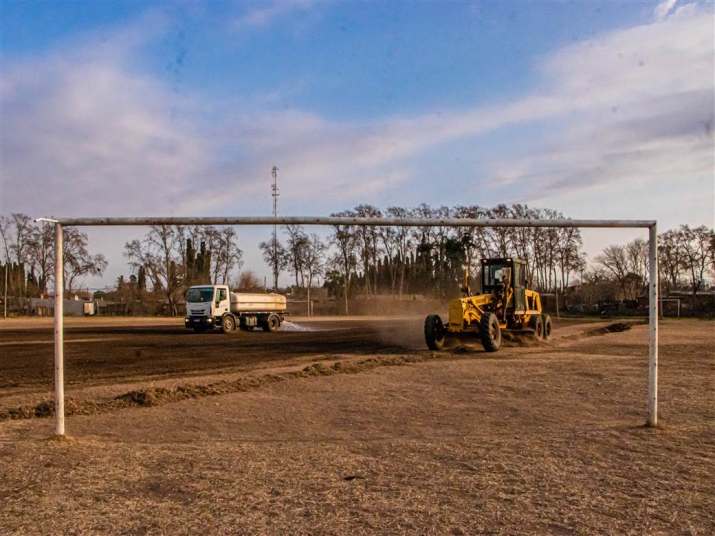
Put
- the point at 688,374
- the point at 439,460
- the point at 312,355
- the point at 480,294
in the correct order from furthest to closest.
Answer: the point at 480,294, the point at 312,355, the point at 688,374, the point at 439,460

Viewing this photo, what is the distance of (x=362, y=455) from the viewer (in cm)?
717

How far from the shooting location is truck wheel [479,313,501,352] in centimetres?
2106

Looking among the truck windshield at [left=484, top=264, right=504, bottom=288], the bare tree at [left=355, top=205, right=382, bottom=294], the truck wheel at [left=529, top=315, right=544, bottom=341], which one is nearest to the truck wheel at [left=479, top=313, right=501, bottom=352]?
the truck windshield at [left=484, top=264, right=504, bottom=288]

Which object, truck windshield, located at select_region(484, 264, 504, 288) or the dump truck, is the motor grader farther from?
the dump truck

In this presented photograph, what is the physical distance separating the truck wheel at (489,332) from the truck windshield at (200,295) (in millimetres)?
16485

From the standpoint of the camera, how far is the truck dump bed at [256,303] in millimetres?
34737

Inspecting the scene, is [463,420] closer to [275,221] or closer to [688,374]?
[275,221]

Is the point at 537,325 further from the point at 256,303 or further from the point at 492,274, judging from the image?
the point at 256,303

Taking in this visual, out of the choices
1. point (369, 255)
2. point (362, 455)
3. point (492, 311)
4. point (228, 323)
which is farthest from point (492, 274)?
point (369, 255)

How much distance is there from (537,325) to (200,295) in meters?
16.9

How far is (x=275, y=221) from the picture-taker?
26.1 feet

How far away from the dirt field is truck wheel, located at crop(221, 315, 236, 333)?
1829cm

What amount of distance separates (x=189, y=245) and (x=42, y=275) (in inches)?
694

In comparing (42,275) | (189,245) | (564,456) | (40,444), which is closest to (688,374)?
(564,456)
